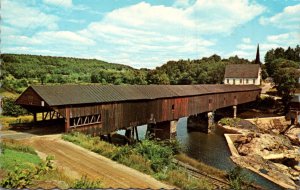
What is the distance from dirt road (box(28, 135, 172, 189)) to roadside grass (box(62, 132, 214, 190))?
1.51 feet

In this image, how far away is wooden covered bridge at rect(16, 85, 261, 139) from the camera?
2036cm

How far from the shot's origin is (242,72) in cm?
8088

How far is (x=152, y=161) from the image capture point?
15602 mm

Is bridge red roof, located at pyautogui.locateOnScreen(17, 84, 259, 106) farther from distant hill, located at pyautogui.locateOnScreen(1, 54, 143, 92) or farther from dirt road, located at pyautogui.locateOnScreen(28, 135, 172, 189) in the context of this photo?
distant hill, located at pyautogui.locateOnScreen(1, 54, 143, 92)

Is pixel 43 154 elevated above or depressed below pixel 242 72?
below

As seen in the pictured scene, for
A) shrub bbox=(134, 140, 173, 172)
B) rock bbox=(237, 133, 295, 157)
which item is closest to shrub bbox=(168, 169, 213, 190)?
shrub bbox=(134, 140, 173, 172)

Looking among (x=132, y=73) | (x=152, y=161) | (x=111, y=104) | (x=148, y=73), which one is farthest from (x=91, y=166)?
(x=148, y=73)

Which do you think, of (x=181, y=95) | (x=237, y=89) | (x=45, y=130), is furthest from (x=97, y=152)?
(x=237, y=89)

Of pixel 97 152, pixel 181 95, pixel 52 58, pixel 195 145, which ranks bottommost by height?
pixel 195 145

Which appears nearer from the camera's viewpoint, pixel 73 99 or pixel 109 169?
pixel 109 169

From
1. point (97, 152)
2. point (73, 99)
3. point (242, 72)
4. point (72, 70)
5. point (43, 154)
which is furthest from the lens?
point (72, 70)

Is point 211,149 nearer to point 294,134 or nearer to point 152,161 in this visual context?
point 294,134

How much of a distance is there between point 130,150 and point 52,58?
10655 cm

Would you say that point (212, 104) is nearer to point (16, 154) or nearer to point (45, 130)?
point (45, 130)
